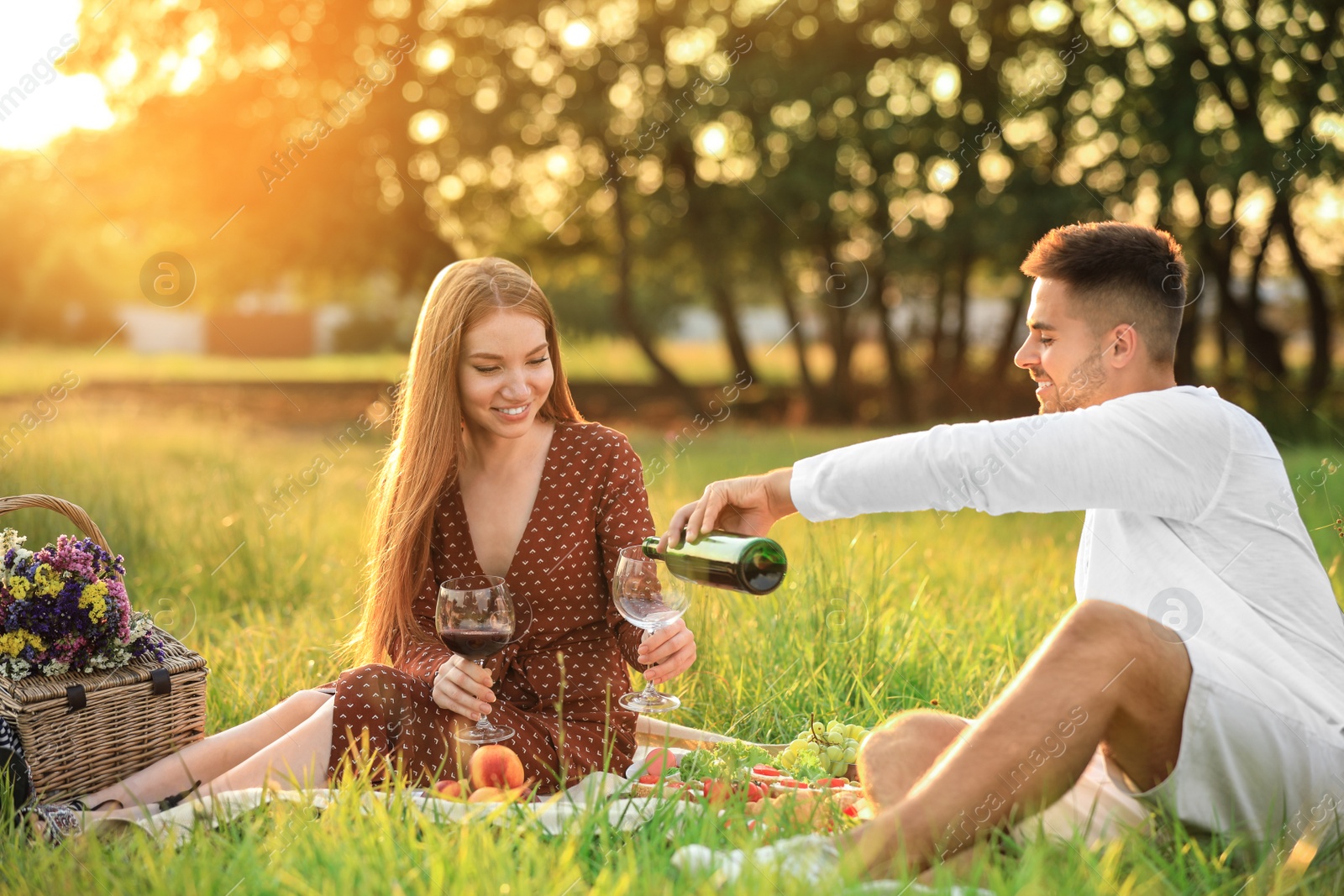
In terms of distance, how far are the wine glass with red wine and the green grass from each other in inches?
17.3

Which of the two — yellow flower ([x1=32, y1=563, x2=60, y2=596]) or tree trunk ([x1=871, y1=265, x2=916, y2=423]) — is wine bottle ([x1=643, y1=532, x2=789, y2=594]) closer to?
yellow flower ([x1=32, y1=563, x2=60, y2=596])

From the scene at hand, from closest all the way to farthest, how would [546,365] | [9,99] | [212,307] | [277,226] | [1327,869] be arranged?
[1327,869] < [546,365] < [9,99] < [277,226] < [212,307]

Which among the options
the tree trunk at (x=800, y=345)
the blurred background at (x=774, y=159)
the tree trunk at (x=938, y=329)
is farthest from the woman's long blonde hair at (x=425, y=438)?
the tree trunk at (x=938, y=329)

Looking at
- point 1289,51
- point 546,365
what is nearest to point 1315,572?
point 546,365

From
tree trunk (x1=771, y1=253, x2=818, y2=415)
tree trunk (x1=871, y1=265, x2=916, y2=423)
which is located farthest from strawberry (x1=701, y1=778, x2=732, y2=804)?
tree trunk (x1=771, y1=253, x2=818, y2=415)

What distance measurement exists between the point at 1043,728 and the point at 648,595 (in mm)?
1002

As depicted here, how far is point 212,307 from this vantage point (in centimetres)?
1938

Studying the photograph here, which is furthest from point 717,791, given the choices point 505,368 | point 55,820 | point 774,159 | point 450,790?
point 774,159

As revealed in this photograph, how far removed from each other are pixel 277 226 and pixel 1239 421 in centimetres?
1539

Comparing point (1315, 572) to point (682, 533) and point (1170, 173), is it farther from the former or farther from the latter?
point (1170, 173)

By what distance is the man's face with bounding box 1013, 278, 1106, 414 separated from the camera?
2562 millimetres

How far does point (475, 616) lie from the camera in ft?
8.80

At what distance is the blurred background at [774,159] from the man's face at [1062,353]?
10599 mm

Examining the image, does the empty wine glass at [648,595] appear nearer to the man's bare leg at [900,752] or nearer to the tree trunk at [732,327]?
the man's bare leg at [900,752]
